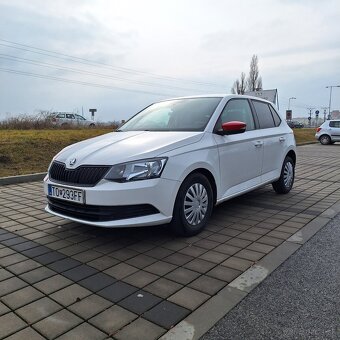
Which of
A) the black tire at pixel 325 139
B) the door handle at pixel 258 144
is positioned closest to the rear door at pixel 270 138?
the door handle at pixel 258 144

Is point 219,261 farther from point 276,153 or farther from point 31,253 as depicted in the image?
point 276,153

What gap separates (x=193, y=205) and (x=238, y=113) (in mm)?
1756

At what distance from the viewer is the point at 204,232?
4.48 metres

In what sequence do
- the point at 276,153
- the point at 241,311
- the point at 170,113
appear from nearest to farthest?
the point at 241,311 → the point at 170,113 → the point at 276,153

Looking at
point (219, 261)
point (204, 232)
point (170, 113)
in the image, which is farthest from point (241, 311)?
point (170, 113)

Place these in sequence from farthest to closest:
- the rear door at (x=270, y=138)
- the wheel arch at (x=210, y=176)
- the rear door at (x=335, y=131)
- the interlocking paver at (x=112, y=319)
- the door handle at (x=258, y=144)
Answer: the rear door at (x=335, y=131) → the rear door at (x=270, y=138) → the door handle at (x=258, y=144) → the wheel arch at (x=210, y=176) → the interlocking paver at (x=112, y=319)

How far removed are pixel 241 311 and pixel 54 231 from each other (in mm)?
2671

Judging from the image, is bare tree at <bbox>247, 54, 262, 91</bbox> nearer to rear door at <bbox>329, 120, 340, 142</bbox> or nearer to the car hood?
rear door at <bbox>329, 120, 340, 142</bbox>

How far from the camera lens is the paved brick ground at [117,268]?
258 centimetres

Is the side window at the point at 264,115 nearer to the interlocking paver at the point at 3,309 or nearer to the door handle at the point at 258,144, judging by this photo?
the door handle at the point at 258,144

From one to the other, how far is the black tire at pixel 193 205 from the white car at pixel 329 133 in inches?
837

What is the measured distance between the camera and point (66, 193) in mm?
3979

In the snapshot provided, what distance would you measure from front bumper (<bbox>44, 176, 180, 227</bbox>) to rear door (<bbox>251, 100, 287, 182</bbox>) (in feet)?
7.86

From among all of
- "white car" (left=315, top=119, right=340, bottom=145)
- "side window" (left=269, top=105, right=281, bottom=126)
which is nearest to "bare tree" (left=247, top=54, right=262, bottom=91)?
"white car" (left=315, top=119, right=340, bottom=145)
